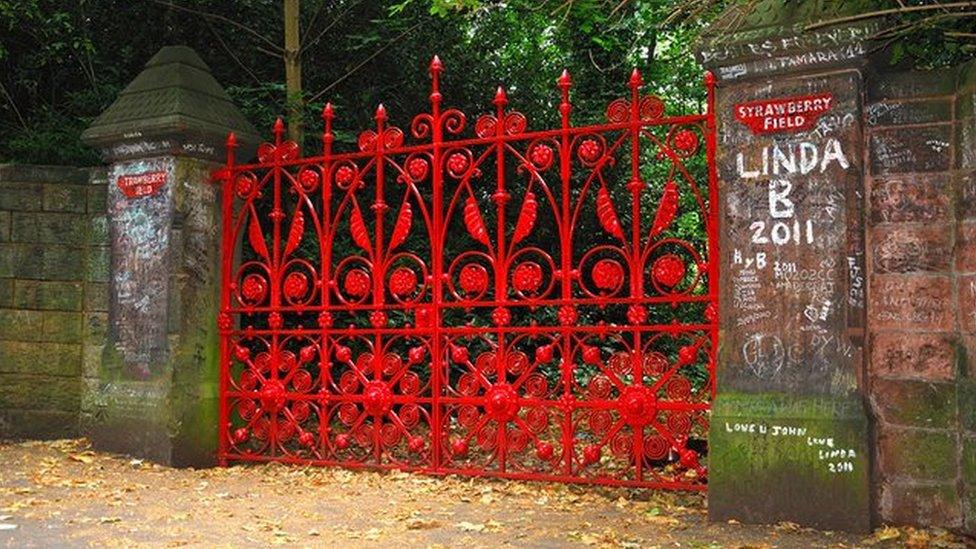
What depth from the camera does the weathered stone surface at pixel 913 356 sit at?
170 inches

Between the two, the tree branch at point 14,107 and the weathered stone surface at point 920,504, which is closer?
the weathered stone surface at point 920,504

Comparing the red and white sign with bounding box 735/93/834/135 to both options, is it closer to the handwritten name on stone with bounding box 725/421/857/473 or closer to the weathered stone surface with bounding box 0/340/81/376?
the handwritten name on stone with bounding box 725/421/857/473

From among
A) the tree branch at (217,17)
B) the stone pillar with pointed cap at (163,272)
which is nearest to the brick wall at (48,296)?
the stone pillar with pointed cap at (163,272)

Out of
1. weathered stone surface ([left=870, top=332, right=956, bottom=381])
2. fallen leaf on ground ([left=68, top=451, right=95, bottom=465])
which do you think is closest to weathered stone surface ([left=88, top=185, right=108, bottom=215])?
fallen leaf on ground ([left=68, top=451, right=95, bottom=465])

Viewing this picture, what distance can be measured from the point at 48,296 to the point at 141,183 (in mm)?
1199

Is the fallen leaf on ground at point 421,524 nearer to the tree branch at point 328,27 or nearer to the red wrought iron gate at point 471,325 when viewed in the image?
the red wrought iron gate at point 471,325

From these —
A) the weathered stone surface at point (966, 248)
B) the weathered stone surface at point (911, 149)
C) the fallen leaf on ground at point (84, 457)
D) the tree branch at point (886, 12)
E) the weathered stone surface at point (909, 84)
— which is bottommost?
the fallen leaf on ground at point (84, 457)

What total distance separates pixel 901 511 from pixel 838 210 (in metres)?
1.44

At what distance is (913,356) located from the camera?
14.4ft

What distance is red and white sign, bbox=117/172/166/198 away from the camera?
21.6ft

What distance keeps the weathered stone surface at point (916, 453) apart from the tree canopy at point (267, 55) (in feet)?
14.7

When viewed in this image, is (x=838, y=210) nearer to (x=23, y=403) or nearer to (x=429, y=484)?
(x=429, y=484)

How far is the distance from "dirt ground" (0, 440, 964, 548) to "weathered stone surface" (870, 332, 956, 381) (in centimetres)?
72

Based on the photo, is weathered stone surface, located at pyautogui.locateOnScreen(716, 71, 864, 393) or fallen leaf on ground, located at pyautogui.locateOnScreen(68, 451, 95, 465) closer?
weathered stone surface, located at pyautogui.locateOnScreen(716, 71, 864, 393)
